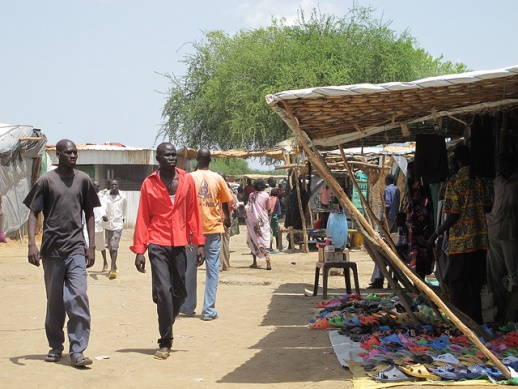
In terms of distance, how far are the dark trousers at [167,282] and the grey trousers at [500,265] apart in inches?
Result: 137

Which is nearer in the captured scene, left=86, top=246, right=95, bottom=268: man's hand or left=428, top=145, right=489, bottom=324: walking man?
left=86, top=246, right=95, bottom=268: man's hand

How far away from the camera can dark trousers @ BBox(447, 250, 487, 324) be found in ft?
26.6

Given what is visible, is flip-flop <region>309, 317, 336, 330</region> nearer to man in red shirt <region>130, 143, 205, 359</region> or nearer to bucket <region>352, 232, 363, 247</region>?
man in red shirt <region>130, 143, 205, 359</region>

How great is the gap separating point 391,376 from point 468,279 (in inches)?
90.9

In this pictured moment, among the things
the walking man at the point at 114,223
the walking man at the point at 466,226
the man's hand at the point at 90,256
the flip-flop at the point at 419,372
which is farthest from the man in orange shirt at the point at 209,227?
the walking man at the point at 114,223

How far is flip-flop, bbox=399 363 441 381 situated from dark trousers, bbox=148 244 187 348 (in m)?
2.26

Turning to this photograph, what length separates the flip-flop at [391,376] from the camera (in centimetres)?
620

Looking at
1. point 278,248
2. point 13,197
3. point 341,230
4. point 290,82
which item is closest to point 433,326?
point 341,230

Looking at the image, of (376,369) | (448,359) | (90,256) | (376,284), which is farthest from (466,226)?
(376,284)

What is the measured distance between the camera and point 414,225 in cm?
1019

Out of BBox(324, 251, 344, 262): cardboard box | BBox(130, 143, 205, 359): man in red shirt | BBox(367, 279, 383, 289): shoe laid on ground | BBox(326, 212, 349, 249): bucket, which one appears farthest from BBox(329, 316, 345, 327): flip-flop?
BBox(367, 279, 383, 289): shoe laid on ground

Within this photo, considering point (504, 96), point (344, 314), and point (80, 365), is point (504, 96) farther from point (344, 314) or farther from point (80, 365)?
point (80, 365)

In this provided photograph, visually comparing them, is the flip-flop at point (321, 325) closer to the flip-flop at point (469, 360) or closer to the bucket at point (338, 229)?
the flip-flop at point (469, 360)

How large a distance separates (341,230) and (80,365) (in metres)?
5.58
